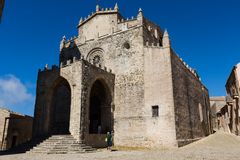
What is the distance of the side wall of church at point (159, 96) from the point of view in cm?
1664

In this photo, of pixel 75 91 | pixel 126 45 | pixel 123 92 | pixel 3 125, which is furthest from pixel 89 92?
pixel 3 125

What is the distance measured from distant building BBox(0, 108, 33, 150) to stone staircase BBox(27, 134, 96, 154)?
11.3m

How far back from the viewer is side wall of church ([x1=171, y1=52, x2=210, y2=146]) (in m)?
17.7

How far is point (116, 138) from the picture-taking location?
18984 mm

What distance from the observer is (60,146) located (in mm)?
14195

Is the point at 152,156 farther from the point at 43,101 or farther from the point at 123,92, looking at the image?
the point at 43,101

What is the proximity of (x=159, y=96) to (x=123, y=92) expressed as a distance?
3.72 metres

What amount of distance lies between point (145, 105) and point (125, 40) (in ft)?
22.6

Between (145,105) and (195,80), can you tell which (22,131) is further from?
(195,80)

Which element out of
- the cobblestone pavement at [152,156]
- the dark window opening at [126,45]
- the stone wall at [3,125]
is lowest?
the cobblestone pavement at [152,156]

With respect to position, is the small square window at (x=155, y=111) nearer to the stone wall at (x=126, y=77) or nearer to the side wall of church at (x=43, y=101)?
the stone wall at (x=126, y=77)

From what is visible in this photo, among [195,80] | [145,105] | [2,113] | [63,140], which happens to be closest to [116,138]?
[145,105]

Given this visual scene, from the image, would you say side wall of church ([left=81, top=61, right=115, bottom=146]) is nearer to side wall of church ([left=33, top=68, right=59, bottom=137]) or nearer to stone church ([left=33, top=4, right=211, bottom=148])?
stone church ([left=33, top=4, right=211, bottom=148])

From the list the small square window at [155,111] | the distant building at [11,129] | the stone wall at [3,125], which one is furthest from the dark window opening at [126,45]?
the stone wall at [3,125]
